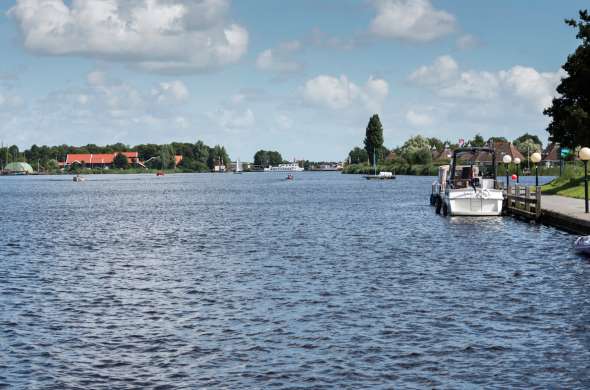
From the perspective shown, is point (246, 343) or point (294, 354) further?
point (246, 343)

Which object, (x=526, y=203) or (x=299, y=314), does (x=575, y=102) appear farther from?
(x=299, y=314)

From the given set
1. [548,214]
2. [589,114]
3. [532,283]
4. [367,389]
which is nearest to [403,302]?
[532,283]

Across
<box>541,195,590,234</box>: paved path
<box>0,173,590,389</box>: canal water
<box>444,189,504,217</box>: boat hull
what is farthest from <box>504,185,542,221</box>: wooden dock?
<box>0,173,590,389</box>: canal water

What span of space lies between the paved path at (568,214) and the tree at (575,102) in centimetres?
670

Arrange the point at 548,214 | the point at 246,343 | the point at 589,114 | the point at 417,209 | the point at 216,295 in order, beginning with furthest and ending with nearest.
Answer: the point at 417,209, the point at 589,114, the point at 548,214, the point at 216,295, the point at 246,343

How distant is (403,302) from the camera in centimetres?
2108

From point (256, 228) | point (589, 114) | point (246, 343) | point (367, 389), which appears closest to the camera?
point (367, 389)

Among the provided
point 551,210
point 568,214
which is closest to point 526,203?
point 551,210

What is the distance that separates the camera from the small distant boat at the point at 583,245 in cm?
2994

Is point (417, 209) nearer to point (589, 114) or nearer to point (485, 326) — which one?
point (589, 114)

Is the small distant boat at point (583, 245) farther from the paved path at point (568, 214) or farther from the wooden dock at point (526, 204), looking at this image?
the wooden dock at point (526, 204)

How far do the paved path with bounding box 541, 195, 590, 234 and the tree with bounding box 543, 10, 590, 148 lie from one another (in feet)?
22.0

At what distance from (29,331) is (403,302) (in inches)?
384

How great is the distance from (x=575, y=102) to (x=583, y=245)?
35.0 metres
